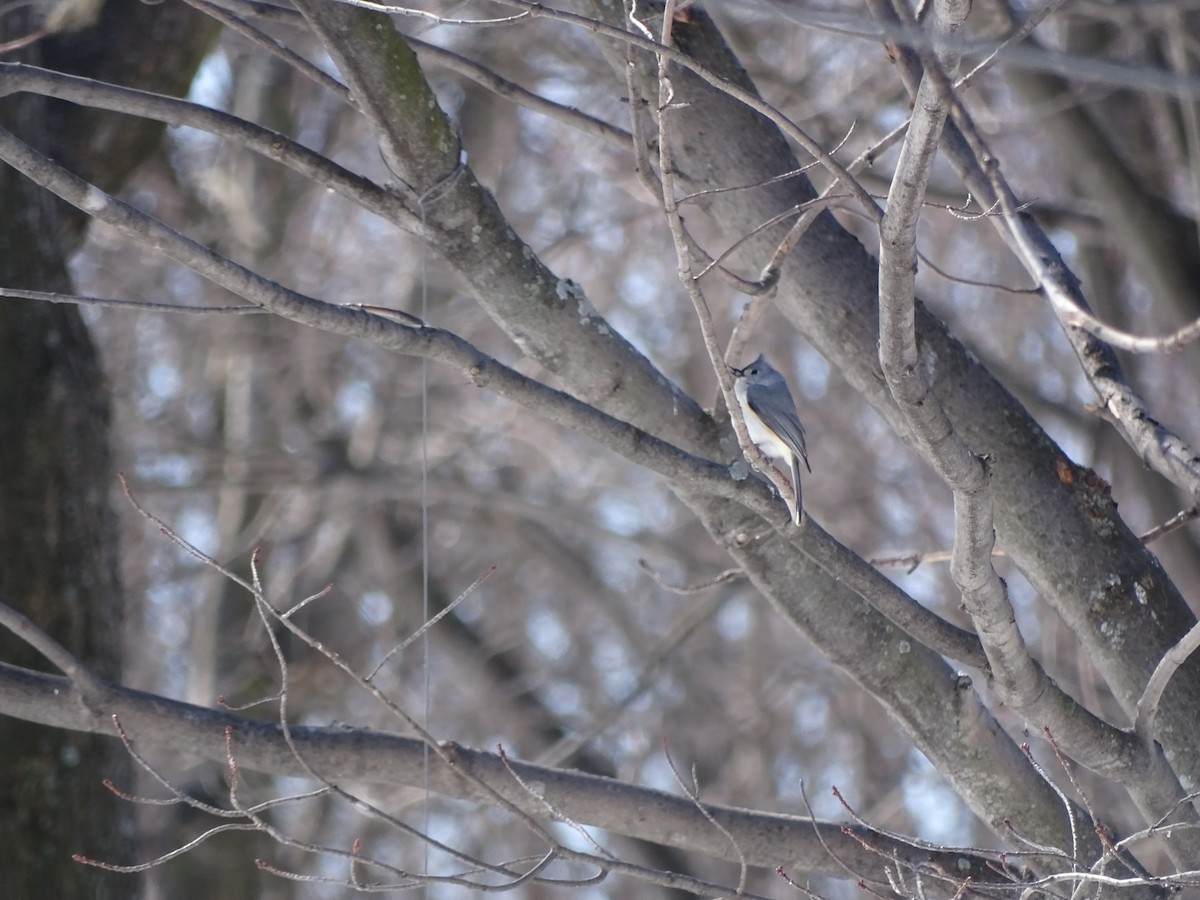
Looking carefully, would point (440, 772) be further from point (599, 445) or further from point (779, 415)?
point (779, 415)

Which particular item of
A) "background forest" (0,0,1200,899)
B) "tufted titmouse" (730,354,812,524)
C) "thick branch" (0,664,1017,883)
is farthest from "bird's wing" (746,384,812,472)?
"thick branch" (0,664,1017,883)

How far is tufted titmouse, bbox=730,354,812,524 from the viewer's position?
4.08 meters

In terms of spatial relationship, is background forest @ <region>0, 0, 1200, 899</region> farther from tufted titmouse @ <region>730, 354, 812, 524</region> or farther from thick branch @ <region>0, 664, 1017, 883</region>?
tufted titmouse @ <region>730, 354, 812, 524</region>

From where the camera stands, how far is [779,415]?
413cm

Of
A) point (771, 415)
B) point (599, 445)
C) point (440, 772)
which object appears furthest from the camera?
point (771, 415)

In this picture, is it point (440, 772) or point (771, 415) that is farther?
point (771, 415)

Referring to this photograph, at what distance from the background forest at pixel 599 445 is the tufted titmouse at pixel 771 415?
1.68ft

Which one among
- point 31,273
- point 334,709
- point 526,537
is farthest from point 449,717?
point 31,273

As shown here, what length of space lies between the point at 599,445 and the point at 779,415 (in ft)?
3.53

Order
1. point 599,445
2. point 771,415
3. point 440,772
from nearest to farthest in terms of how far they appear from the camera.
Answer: point 440,772
point 599,445
point 771,415

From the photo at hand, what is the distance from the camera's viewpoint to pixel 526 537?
29.3 feet

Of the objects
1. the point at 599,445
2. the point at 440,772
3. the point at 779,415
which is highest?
the point at 779,415

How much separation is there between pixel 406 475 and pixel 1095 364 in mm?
5341

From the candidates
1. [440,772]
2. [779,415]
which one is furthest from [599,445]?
[779,415]
